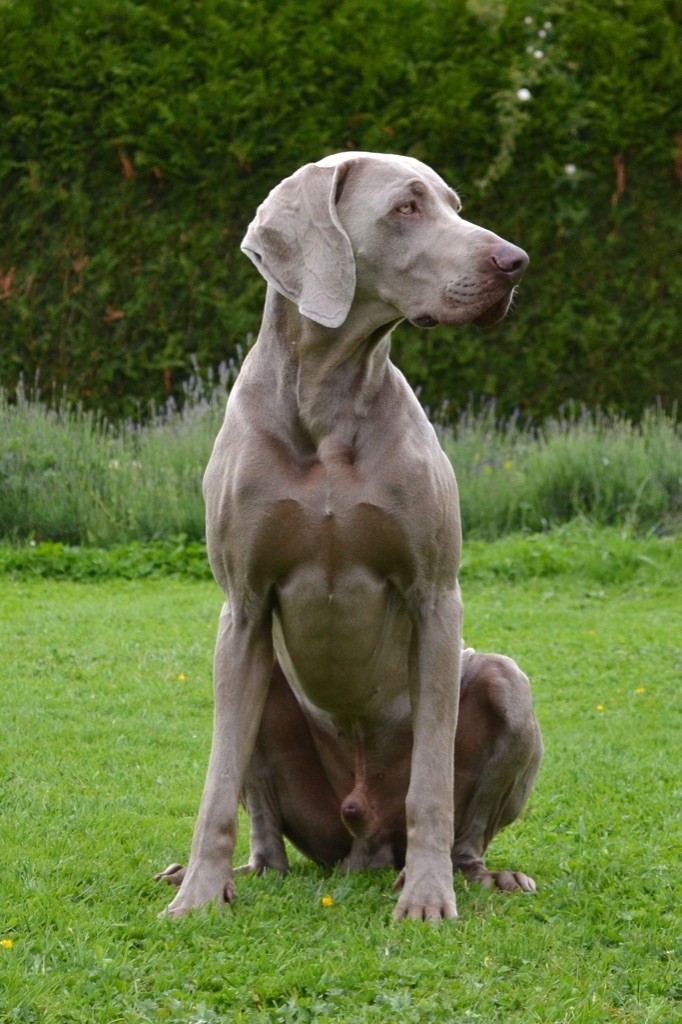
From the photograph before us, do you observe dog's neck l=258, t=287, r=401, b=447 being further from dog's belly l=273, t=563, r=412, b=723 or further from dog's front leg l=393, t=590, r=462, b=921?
dog's front leg l=393, t=590, r=462, b=921

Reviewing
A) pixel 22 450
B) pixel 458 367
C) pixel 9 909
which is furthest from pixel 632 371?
pixel 9 909

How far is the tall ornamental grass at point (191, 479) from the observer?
336 inches

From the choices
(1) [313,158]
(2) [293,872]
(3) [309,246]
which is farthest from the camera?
(1) [313,158]

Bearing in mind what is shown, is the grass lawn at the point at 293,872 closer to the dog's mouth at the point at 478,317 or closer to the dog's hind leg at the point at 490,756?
the dog's hind leg at the point at 490,756

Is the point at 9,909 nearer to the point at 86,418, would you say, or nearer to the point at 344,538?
the point at 344,538

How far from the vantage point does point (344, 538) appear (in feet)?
11.1

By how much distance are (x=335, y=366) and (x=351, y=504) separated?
37 cm

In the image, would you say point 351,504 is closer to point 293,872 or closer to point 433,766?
point 433,766

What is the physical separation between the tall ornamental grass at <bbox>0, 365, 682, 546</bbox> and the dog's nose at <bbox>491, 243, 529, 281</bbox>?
17.3 feet

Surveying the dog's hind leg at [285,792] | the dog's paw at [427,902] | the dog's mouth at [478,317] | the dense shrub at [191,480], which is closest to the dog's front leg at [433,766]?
the dog's paw at [427,902]

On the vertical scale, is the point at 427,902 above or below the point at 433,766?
below

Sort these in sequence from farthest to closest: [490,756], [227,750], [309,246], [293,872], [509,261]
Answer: [293,872] → [490,756] → [227,750] → [309,246] → [509,261]

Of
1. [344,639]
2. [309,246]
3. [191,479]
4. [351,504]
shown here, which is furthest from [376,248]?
[191,479]

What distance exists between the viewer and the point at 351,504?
3.34m
